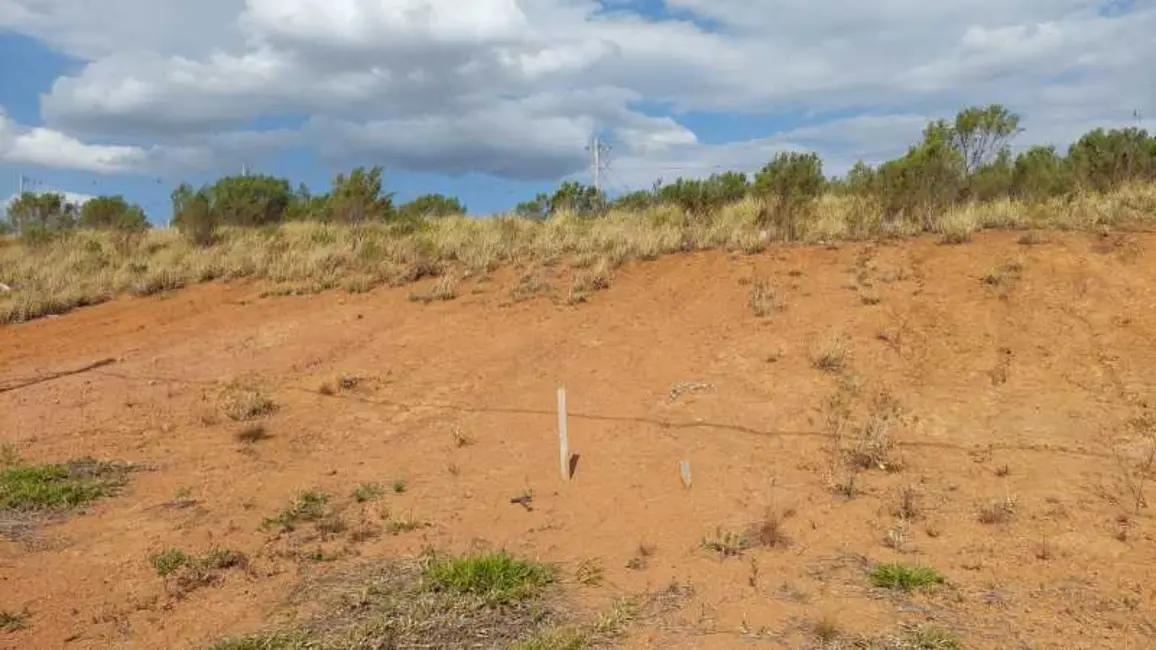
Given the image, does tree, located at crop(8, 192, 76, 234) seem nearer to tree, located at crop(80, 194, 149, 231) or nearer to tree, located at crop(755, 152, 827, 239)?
tree, located at crop(80, 194, 149, 231)

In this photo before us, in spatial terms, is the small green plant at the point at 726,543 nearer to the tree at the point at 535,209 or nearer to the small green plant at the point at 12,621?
the small green plant at the point at 12,621

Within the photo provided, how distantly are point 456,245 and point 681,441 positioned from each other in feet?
25.1

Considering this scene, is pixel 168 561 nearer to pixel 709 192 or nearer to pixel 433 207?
pixel 709 192

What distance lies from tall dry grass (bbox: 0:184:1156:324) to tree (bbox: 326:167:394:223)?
1.72 m

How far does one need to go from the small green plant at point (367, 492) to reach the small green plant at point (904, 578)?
3783 millimetres

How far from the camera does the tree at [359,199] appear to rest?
20469 mm

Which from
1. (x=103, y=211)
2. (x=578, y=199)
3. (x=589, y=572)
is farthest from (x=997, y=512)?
(x=103, y=211)

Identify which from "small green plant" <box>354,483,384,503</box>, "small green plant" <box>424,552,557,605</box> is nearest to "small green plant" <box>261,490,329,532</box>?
"small green plant" <box>354,483,384,503</box>

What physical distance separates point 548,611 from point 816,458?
3265 mm

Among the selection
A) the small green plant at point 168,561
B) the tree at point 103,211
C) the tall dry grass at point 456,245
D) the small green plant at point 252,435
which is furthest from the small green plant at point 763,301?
the tree at point 103,211

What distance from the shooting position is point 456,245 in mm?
14758

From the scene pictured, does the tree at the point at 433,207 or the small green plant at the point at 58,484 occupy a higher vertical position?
the tree at the point at 433,207

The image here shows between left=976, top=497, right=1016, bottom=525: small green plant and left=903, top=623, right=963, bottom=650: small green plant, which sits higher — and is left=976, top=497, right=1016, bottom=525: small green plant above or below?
above

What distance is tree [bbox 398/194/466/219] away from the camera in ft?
75.4
